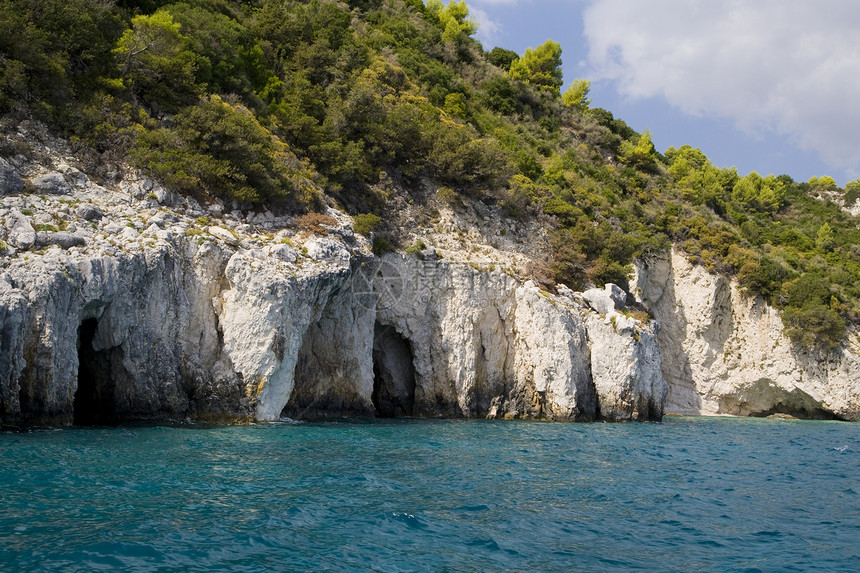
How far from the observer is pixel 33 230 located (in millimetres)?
17531

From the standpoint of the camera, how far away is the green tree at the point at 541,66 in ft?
194

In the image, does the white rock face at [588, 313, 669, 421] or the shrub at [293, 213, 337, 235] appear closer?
the shrub at [293, 213, 337, 235]

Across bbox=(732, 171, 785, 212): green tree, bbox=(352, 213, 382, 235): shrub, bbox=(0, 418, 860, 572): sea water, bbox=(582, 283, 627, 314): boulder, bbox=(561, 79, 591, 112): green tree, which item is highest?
bbox=(561, 79, 591, 112): green tree

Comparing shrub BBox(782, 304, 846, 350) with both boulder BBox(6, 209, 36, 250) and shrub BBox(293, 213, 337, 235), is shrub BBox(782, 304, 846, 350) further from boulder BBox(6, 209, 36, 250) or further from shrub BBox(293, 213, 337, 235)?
boulder BBox(6, 209, 36, 250)

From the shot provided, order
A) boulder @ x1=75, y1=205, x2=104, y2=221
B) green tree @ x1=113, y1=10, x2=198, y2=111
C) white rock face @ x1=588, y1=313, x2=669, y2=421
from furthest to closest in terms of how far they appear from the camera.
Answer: white rock face @ x1=588, y1=313, x2=669, y2=421 < green tree @ x1=113, y1=10, x2=198, y2=111 < boulder @ x1=75, y1=205, x2=104, y2=221

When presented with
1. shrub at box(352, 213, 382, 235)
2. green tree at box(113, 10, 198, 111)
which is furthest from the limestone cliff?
→ green tree at box(113, 10, 198, 111)

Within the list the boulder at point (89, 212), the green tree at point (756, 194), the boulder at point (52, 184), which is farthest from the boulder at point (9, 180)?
the green tree at point (756, 194)

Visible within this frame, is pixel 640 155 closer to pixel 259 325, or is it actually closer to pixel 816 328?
pixel 816 328

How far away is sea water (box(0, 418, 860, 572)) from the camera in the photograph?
877 centimetres

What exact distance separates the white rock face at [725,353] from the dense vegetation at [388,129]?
45.7 inches

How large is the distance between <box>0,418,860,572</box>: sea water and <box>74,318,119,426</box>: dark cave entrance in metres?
2.44

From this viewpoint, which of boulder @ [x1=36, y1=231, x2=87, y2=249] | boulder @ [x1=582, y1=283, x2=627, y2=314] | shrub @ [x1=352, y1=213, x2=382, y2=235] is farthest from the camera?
boulder @ [x1=582, y1=283, x2=627, y2=314]

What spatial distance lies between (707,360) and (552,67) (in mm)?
31674

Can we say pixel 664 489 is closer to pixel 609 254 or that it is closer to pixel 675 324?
pixel 609 254
